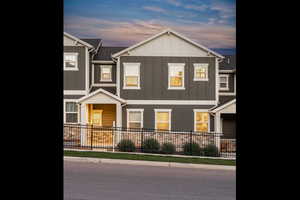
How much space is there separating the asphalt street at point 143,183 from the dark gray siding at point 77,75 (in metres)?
8.18

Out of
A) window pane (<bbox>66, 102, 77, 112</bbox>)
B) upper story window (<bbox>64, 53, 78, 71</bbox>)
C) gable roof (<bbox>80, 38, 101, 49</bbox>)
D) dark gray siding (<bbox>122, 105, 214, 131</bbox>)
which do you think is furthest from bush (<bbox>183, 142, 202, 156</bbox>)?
gable roof (<bbox>80, 38, 101, 49</bbox>)

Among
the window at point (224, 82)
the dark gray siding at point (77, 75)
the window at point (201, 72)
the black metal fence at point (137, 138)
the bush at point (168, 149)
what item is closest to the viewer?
the bush at point (168, 149)

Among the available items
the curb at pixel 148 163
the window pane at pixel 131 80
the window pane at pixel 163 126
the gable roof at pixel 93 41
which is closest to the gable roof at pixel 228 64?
the window pane at pixel 163 126

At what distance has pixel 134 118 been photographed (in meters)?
19.2

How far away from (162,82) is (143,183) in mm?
10785

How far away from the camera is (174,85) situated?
19234mm

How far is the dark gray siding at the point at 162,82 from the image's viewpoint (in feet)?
63.1

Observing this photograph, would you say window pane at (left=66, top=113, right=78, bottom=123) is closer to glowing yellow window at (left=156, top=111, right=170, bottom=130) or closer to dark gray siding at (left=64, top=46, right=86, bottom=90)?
dark gray siding at (left=64, top=46, right=86, bottom=90)

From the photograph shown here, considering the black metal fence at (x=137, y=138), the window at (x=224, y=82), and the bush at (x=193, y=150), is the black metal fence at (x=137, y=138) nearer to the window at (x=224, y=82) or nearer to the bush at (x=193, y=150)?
the bush at (x=193, y=150)

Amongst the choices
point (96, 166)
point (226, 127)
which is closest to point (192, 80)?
point (226, 127)

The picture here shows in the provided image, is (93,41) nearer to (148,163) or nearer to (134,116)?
(134,116)

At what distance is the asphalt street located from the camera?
24.1 ft

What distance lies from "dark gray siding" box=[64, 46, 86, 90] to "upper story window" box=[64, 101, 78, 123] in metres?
0.84
